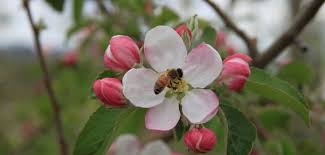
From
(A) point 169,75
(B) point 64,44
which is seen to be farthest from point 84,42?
(A) point 169,75

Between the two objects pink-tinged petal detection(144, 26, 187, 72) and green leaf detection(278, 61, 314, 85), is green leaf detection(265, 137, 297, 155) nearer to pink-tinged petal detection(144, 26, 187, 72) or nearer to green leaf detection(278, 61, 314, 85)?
green leaf detection(278, 61, 314, 85)

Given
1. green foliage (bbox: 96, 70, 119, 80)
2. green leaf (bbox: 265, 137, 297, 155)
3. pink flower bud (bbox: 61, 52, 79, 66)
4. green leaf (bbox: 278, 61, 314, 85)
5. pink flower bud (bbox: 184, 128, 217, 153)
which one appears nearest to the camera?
pink flower bud (bbox: 184, 128, 217, 153)

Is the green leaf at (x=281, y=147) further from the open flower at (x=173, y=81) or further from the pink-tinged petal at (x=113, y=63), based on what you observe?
the pink-tinged petal at (x=113, y=63)

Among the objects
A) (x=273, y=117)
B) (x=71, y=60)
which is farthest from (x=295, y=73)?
(x=71, y=60)

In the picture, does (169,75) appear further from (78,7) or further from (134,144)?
(78,7)

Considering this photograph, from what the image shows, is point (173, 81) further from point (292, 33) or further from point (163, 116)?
point (292, 33)

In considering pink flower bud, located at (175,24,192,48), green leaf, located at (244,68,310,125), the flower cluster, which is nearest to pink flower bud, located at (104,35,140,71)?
the flower cluster

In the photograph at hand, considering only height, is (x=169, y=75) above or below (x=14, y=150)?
above
